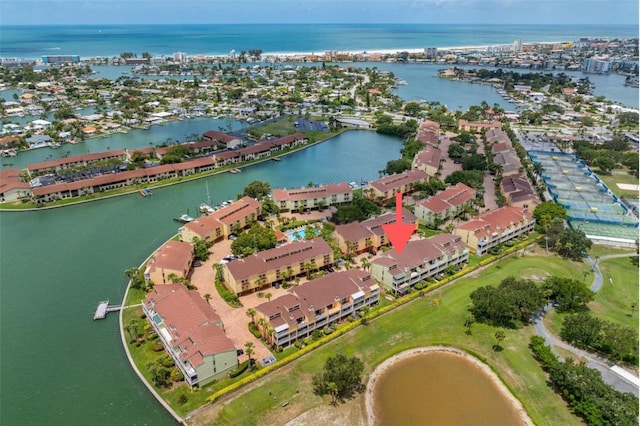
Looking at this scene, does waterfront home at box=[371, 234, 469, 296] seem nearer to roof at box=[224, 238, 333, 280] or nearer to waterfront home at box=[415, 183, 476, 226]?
roof at box=[224, 238, 333, 280]

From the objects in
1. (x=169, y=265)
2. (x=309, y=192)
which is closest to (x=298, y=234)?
(x=309, y=192)

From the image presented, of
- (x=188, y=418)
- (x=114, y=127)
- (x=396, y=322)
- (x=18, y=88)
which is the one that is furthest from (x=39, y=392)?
(x=18, y=88)

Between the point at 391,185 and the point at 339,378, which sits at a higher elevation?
the point at 391,185

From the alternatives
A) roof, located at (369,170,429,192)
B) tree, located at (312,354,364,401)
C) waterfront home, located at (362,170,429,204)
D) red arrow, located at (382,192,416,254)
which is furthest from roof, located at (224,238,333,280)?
roof, located at (369,170,429,192)

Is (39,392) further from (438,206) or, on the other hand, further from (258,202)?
(438,206)

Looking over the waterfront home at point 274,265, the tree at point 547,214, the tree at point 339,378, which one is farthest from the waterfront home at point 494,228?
the tree at point 339,378

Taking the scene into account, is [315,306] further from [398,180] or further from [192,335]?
[398,180]

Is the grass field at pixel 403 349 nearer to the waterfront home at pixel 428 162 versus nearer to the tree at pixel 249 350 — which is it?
the tree at pixel 249 350
